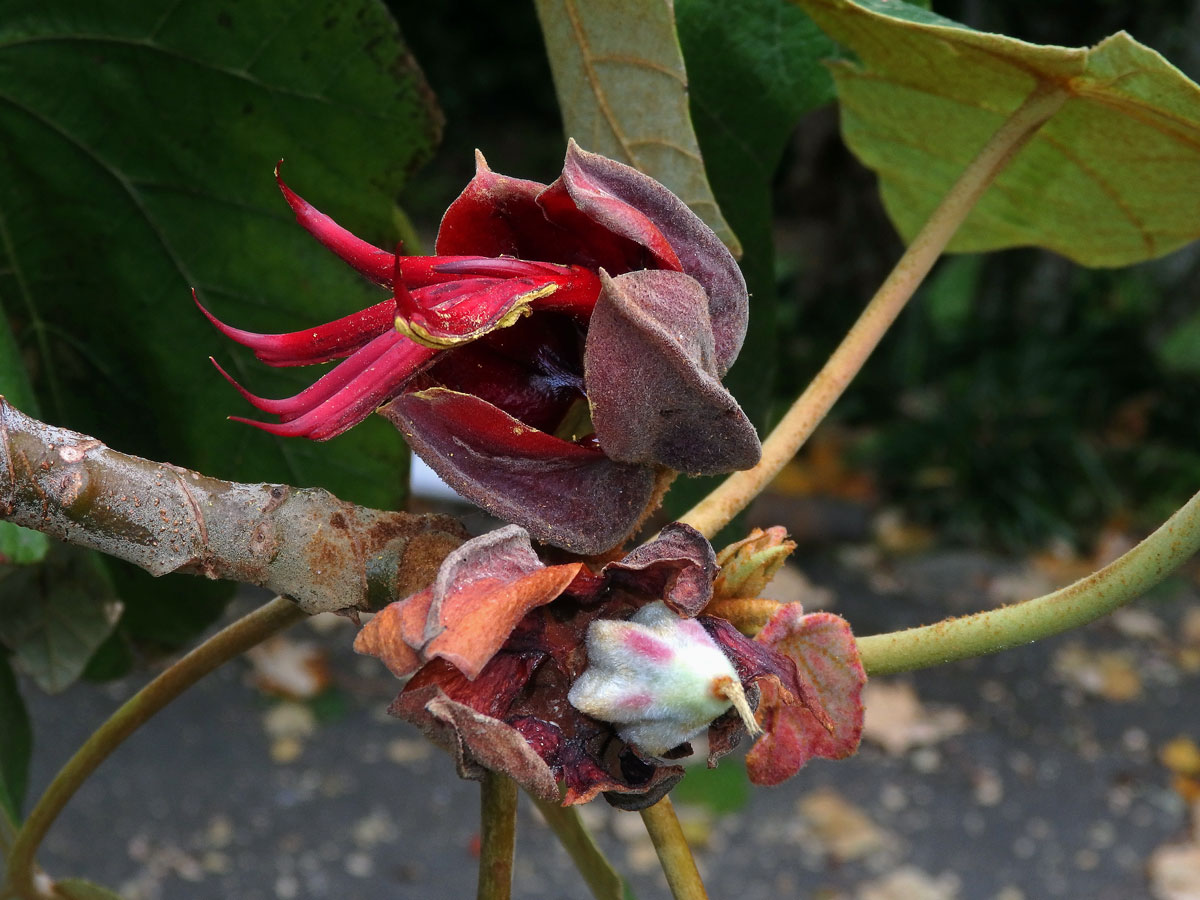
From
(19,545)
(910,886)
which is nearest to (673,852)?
(19,545)

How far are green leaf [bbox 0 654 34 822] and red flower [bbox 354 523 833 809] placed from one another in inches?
21.1

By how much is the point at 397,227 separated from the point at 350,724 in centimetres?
272

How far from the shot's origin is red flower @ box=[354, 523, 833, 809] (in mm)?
363

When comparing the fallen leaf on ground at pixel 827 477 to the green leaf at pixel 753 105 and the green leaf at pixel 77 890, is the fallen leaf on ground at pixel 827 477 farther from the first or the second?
the green leaf at pixel 77 890

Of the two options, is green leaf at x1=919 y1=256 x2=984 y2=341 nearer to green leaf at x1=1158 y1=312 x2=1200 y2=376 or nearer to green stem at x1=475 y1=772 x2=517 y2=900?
green leaf at x1=1158 y1=312 x2=1200 y2=376

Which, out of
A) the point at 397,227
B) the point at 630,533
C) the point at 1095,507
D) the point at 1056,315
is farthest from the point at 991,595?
the point at 630,533

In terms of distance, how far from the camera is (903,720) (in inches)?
129

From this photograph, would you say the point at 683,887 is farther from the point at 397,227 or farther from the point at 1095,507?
the point at 1095,507

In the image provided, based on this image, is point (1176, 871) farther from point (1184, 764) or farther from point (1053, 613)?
point (1053, 613)

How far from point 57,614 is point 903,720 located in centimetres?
282

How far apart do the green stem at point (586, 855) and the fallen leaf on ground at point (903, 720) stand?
9.01ft

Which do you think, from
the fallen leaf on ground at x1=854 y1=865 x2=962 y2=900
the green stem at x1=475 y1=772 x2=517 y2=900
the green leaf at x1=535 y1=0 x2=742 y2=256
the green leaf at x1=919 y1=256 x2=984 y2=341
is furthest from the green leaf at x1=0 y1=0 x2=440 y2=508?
the green leaf at x1=919 y1=256 x2=984 y2=341

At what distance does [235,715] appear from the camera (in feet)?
10.9

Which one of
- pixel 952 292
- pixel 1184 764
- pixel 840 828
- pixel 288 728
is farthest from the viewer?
Result: pixel 952 292
